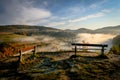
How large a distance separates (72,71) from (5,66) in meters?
7.57

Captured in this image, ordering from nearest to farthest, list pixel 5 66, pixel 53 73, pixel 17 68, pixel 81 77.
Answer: pixel 81 77
pixel 53 73
pixel 17 68
pixel 5 66

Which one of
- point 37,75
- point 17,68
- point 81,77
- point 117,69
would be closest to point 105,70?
point 117,69

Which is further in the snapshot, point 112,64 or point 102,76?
point 112,64

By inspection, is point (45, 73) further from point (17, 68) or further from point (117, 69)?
point (117, 69)

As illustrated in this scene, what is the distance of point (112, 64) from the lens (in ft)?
54.1

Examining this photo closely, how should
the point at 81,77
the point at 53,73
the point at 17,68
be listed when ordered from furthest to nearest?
the point at 17,68 → the point at 53,73 → the point at 81,77

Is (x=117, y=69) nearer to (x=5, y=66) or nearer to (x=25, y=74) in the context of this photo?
(x=25, y=74)

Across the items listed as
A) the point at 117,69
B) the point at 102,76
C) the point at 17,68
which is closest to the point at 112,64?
the point at 117,69

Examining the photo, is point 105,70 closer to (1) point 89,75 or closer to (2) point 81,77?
(1) point 89,75

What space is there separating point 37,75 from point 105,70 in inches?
247

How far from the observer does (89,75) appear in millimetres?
13492

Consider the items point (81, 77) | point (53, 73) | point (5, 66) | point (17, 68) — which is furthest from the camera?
point (5, 66)

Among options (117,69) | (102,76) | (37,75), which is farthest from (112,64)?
(37,75)

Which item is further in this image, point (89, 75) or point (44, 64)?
point (44, 64)
